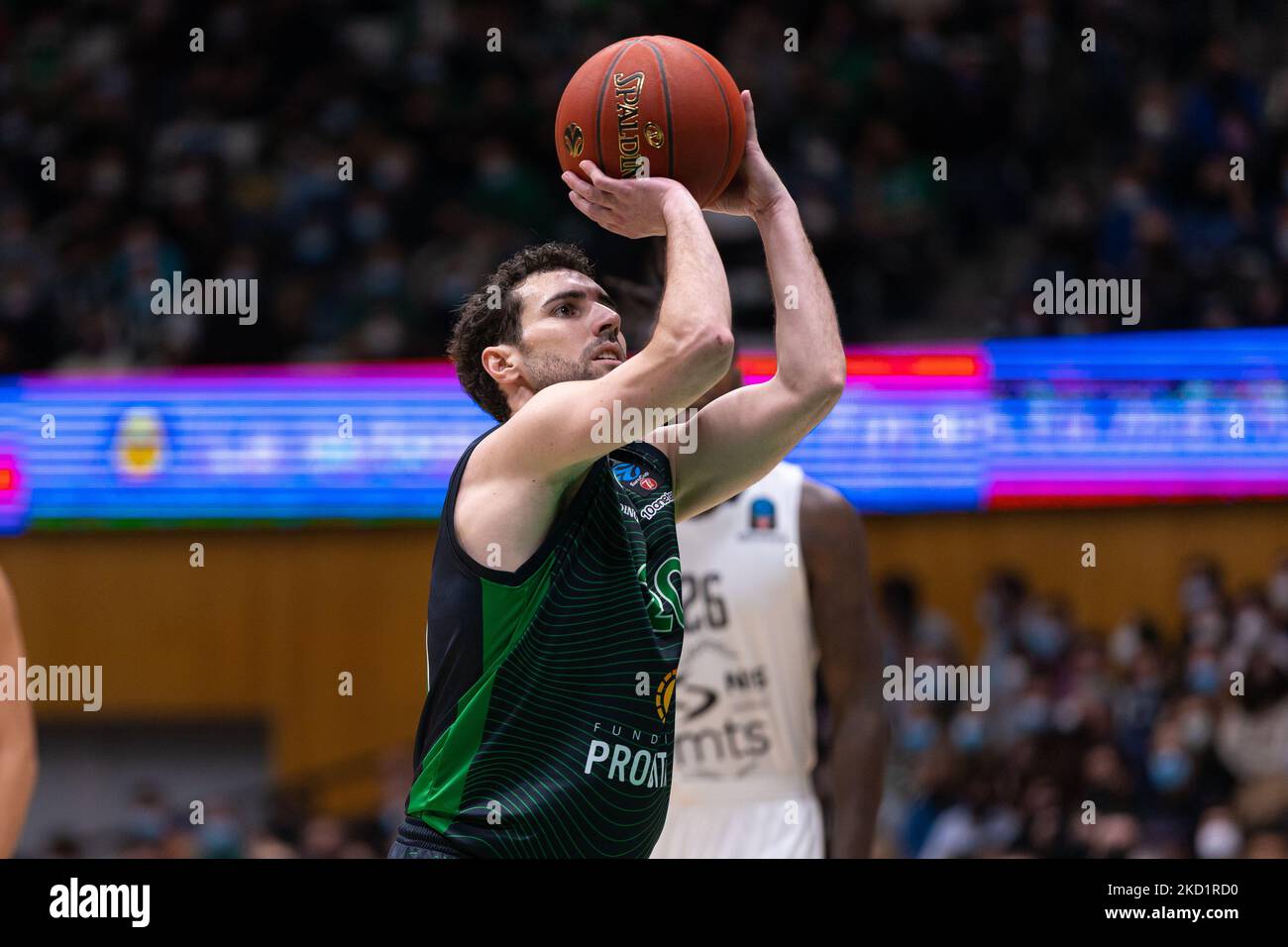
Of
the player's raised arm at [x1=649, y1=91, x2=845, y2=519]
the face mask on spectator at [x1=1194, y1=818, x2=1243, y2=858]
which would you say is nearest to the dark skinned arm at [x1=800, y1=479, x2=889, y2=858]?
the player's raised arm at [x1=649, y1=91, x2=845, y2=519]

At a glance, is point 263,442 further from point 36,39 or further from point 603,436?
point 603,436

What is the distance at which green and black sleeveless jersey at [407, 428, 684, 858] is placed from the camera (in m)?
3.39

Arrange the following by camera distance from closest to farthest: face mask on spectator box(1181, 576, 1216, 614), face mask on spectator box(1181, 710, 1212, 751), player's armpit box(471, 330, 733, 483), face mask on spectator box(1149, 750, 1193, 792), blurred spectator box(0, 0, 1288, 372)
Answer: player's armpit box(471, 330, 733, 483)
face mask on spectator box(1149, 750, 1193, 792)
face mask on spectator box(1181, 710, 1212, 751)
face mask on spectator box(1181, 576, 1216, 614)
blurred spectator box(0, 0, 1288, 372)

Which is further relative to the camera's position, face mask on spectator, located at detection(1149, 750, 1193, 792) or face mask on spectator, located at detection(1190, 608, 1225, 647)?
face mask on spectator, located at detection(1190, 608, 1225, 647)

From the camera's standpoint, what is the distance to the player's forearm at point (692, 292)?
340cm

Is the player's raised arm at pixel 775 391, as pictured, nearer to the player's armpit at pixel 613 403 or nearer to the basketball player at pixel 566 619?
the basketball player at pixel 566 619

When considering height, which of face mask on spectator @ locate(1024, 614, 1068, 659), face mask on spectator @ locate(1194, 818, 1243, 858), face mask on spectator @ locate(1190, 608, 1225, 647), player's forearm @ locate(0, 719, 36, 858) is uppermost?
player's forearm @ locate(0, 719, 36, 858)

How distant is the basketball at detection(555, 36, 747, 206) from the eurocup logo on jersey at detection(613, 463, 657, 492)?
63 cm

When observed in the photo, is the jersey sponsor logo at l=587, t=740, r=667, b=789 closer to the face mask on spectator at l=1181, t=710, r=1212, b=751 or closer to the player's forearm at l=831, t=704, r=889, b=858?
the player's forearm at l=831, t=704, r=889, b=858

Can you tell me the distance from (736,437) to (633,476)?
28cm

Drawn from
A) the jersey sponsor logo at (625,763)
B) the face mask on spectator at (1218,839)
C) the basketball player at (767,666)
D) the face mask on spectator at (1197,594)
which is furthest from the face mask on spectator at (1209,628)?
the jersey sponsor logo at (625,763)

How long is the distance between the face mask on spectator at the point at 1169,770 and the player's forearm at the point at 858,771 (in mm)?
4097

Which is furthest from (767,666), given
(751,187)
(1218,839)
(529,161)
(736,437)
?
(529,161)
